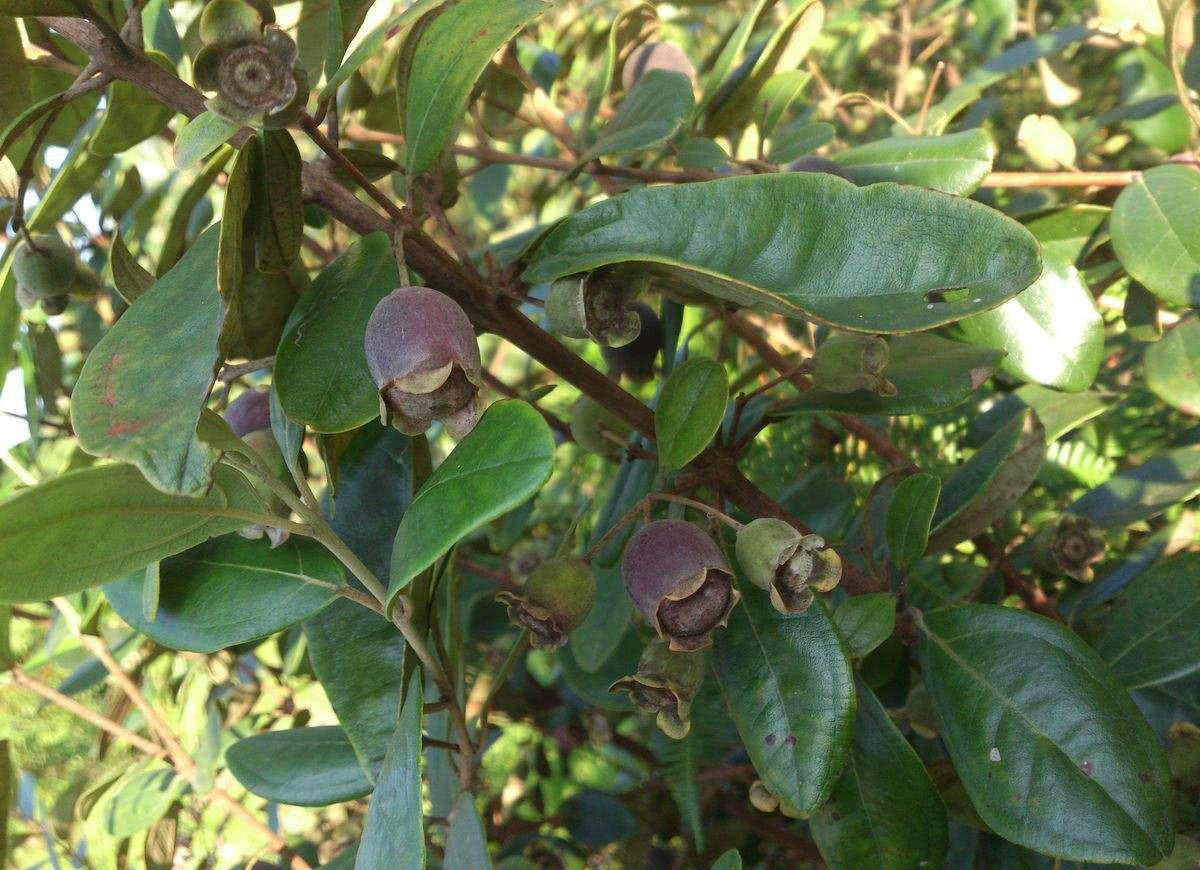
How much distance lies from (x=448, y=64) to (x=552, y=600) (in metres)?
0.39

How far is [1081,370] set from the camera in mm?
827

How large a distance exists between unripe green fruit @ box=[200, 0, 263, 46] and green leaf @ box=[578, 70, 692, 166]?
1.11 feet

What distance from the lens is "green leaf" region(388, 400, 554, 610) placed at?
1.72 ft

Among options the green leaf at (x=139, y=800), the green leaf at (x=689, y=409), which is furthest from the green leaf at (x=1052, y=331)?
the green leaf at (x=139, y=800)

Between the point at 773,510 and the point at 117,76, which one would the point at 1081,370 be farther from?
the point at 117,76

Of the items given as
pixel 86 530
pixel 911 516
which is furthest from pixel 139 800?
pixel 911 516

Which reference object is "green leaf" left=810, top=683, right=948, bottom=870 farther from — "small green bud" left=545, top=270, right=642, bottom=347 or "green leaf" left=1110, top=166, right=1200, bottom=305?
"green leaf" left=1110, top=166, right=1200, bottom=305

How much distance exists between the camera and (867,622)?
28.5 inches

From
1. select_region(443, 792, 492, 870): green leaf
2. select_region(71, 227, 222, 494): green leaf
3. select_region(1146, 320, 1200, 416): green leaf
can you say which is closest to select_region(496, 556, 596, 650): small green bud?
select_region(443, 792, 492, 870): green leaf

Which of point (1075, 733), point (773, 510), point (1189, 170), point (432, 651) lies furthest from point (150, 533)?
point (1189, 170)

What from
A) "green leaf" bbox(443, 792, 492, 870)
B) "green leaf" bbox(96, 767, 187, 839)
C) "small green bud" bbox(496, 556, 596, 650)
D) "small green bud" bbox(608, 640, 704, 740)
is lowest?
"green leaf" bbox(96, 767, 187, 839)

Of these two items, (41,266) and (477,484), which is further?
(41,266)

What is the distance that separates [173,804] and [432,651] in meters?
0.70

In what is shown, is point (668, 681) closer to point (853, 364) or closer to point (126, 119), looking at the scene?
point (853, 364)
